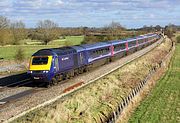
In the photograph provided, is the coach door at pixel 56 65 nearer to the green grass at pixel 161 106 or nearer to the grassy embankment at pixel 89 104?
the grassy embankment at pixel 89 104

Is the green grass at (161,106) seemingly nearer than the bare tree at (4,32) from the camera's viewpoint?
Yes

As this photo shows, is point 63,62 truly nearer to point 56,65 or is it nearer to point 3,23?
point 56,65

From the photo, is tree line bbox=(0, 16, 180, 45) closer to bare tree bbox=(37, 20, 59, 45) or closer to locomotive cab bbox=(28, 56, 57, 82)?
bare tree bbox=(37, 20, 59, 45)

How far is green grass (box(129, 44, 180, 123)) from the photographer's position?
67.3 ft

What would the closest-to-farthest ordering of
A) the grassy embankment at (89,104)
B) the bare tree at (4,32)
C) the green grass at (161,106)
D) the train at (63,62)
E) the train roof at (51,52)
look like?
the grassy embankment at (89,104) → the green grass at (161,106) → the train at (63,62) → the train roof at (51,52) → the bare tree at (4,32)

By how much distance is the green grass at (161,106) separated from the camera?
20.5m

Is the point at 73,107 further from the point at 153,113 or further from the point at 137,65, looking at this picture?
the point at 137,65

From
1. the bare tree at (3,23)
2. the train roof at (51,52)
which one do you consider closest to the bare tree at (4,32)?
the bare tree at (3,23)

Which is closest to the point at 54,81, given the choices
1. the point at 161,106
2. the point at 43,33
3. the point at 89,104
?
the point at 89,104

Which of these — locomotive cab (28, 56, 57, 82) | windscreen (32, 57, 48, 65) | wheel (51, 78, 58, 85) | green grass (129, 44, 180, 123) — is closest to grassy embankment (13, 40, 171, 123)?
green grass (129, 44, 180, 123)

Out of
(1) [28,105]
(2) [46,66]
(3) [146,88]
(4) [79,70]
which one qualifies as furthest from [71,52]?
(1) [28,105]

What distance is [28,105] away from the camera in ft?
68.6

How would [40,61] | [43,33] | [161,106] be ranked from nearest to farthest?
1. [161,106]
2. [40,61]
3. [43,33]

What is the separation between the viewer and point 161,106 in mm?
24250
